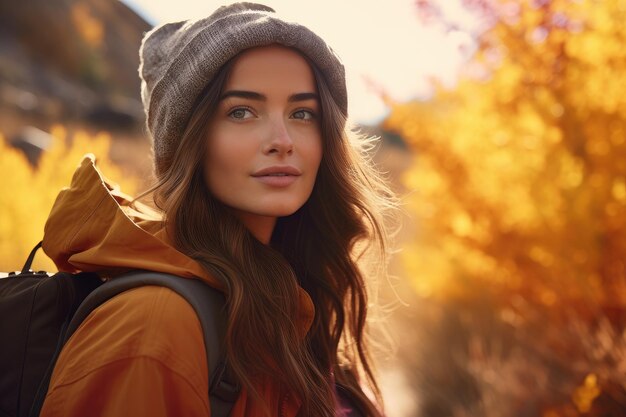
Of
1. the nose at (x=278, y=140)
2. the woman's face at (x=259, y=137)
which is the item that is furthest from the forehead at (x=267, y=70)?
the nose at (x=278, y=140)

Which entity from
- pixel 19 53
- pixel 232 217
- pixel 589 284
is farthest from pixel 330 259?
pixel 19 53

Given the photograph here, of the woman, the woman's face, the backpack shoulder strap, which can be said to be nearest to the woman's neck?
the woman

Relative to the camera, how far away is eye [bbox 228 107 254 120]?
187cm

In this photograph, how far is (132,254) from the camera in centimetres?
158

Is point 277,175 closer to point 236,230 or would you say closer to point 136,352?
point 236,230

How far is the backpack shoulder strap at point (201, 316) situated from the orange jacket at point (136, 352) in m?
0.02

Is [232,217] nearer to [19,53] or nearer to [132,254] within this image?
[132,254]

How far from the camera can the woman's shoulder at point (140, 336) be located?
1.34m

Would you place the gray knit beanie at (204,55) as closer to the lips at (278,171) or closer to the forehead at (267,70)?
the forehead at (267,70)

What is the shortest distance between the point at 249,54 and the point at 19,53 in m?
19.1

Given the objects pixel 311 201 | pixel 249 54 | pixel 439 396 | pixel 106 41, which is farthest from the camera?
pixel 106 41

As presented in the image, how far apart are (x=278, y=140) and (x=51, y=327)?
74cm

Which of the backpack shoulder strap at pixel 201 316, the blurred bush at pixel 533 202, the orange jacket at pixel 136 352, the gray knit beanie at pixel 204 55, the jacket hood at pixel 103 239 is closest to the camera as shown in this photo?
the orange jacket at pixel 136 352

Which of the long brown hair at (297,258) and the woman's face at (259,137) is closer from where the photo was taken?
the long brown hair at (297,258)
